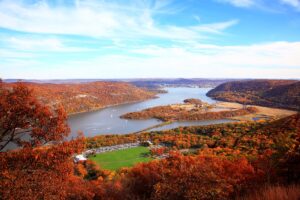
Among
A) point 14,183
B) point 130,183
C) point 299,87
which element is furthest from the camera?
point 299,87

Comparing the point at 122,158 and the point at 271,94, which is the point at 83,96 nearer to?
the point at 122,158

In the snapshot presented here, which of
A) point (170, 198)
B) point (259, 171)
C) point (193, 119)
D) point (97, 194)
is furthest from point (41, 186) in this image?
point (193, 119)

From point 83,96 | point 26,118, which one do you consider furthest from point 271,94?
point 26,118

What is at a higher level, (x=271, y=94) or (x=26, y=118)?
(x=26, y=118)

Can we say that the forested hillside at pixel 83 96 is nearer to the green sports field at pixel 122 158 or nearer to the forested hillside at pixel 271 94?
the green sports field at pixel 122 158

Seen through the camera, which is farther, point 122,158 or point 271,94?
point 271,94

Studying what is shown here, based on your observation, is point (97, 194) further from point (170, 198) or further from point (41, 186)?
point (41, 186)

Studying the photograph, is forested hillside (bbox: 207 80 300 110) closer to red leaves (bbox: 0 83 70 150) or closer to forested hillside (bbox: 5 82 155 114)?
forested hillside (bbox: 5 82 155 114)

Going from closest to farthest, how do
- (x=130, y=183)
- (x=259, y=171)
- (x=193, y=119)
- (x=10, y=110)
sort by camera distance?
(x=10, y=110) < (x=259, y=171) < (x=130, y=183) < (x=193, y=119)
